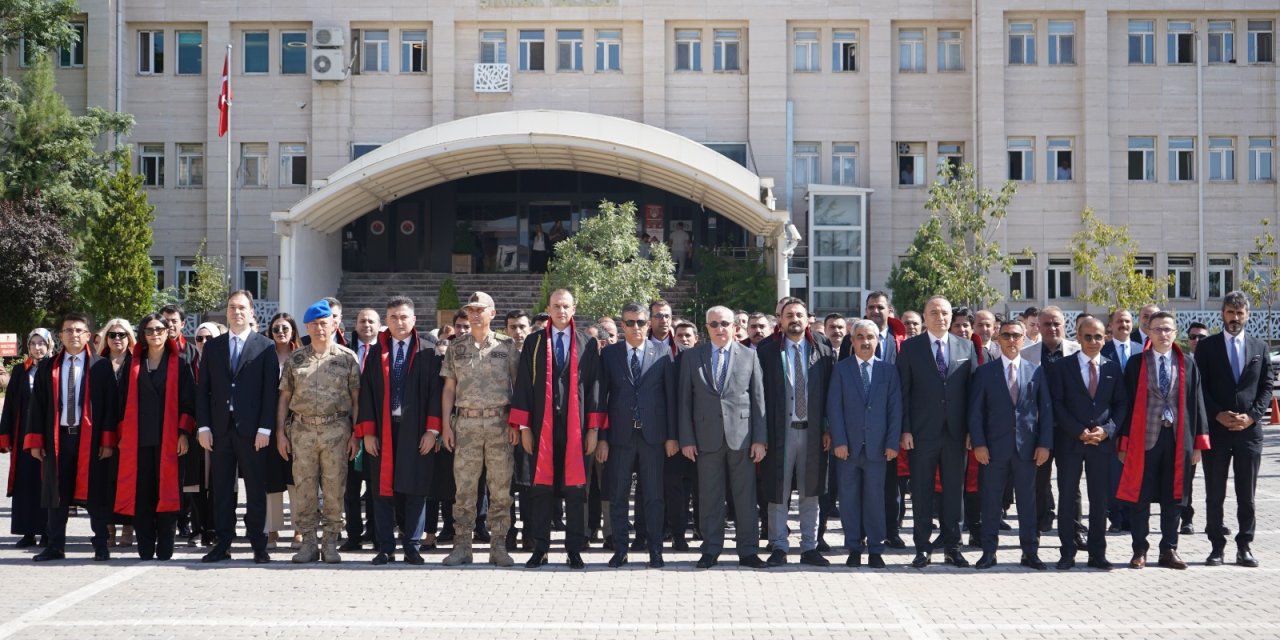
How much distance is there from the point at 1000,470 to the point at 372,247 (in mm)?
35265

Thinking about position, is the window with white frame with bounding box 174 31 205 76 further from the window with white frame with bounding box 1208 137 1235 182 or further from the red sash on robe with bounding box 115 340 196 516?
the red sash on robe with bounding box 115 340 196 516

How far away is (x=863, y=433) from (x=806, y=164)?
104ft

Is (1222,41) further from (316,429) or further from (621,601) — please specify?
(621,601)

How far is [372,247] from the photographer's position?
44.5 meters

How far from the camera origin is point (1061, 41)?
42.0m

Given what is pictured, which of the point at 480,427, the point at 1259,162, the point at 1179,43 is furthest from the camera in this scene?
the point at 1259,162

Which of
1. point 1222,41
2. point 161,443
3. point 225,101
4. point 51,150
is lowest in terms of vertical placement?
point 161,443

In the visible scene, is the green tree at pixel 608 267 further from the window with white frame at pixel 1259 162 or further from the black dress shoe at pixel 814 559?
the black dress shoe at pixel 814 559

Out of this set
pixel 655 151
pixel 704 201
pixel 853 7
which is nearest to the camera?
pixel 655 151

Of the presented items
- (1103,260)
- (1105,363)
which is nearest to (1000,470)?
(1105,363)

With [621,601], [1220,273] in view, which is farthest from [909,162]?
[621,601]

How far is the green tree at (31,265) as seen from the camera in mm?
33656

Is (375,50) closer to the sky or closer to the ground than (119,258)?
closer to the sky

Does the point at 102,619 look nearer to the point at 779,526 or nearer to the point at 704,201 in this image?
the point at 779,526
